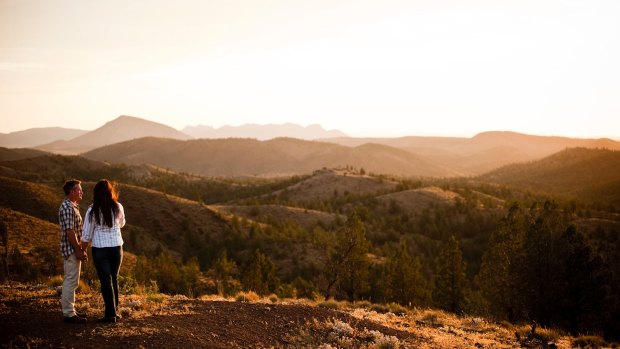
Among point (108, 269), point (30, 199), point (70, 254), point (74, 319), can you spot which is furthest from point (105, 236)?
point (30, 199)

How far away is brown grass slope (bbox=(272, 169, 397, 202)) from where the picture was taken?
8828 centimetres

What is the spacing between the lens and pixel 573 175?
436 ft

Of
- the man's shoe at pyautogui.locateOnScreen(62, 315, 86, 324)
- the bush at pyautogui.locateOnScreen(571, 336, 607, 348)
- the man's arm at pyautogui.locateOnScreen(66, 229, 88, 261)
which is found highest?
the man's arm at pyautogui.locateOnScreen(66, 229, 88, 261)

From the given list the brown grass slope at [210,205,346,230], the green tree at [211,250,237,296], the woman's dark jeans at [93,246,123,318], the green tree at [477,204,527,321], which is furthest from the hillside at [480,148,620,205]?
the woman's dark jeans at [93,246,123,318]

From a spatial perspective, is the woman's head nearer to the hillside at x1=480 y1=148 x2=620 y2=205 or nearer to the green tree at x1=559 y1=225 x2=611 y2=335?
the green tree at x1=559 y1=225 x2=611 y2=335

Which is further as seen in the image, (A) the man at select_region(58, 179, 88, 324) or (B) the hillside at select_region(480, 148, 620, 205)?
(B) the hillside at select_region(480, 148, 620, 205)

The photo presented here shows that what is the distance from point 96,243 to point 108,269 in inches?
25.6

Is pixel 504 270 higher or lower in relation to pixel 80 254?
lower

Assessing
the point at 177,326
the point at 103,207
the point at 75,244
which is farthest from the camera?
the point at 177,326

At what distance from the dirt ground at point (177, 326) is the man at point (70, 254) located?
1.02ft

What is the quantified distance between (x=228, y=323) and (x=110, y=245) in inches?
136

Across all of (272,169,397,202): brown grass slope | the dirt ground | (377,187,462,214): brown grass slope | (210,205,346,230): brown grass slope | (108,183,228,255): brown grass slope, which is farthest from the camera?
(272,169,397,202): brown grass slope

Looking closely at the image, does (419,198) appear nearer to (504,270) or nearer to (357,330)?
(504,270)

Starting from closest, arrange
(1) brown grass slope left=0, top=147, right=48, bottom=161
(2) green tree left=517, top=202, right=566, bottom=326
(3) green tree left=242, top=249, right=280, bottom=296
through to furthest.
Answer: (2) green tree left=517, top=202, right=566, bottom=326, (3) green tree left=242, top=249, right=280, bottom=296, (1) brown grass slope left=0, top=147, right=48, bottom=161
